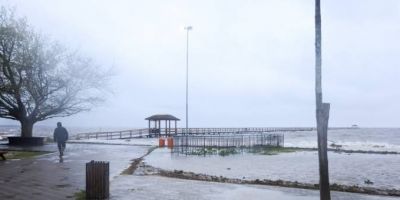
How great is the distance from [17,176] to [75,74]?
19.7 meters

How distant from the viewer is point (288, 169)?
882 inches

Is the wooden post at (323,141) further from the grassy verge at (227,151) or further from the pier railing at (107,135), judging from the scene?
the pier railing at (107,135)

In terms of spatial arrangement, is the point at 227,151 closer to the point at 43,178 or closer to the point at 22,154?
the point at 22,154

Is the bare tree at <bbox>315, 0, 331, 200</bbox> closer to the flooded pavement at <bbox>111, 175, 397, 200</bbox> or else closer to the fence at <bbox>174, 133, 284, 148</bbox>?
the flooded pavement at <bbox>111, 175, 397, 200</bbox>

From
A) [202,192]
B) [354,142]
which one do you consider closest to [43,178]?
[202,192]

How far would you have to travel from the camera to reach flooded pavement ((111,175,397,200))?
11.2 metres

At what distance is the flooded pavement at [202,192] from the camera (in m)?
11.2

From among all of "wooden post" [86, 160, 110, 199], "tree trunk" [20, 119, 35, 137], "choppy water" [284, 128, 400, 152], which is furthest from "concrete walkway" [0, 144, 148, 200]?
"choppy water" [284, 128, 400, 152]

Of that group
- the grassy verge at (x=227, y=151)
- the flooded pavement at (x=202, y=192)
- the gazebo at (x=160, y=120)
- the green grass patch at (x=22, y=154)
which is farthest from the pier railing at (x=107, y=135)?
the flooded pavement at (x=202, y=192)

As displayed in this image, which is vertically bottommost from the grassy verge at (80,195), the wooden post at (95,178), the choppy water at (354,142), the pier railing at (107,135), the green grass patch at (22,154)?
the choppy water at (354,142)

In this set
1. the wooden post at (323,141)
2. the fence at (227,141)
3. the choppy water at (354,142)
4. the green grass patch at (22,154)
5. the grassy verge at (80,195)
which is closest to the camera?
the wooden post at (323,141)

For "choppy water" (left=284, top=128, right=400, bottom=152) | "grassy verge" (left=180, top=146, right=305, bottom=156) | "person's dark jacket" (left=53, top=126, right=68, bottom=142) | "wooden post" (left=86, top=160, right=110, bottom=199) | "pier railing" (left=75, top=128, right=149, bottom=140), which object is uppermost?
"person's dark jacket" (left=53, top=126, right=68, bottom=142)

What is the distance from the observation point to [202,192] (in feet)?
39.3

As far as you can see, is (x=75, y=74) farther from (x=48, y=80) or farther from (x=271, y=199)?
Answer: (x=271, y=199)
